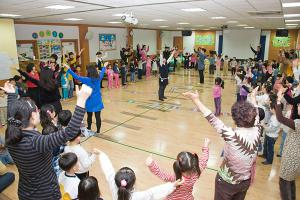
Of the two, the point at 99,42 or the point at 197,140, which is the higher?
the point at 99,42

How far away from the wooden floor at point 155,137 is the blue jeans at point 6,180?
0.07 metres

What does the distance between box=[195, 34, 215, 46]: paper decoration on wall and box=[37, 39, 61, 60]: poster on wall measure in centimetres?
1229

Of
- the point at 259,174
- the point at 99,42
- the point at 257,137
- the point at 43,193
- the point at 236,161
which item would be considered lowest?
the point at 259,174

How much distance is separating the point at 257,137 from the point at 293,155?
0.90 m

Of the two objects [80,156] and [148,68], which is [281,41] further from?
[80,156]

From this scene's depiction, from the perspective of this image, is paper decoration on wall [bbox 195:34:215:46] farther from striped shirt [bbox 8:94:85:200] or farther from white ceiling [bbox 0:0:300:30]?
striped shirt [bbox 8:94:85:200]

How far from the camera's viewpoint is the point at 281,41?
16.5 metres

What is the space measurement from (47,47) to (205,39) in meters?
13.1

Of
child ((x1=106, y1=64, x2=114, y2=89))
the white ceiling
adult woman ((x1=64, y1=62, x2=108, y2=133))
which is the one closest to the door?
child ((x1=106, y1=64, x2=114, y2=89))

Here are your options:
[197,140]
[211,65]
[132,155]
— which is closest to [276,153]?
[197,140]

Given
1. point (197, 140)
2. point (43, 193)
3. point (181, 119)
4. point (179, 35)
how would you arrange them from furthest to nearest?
1. point (179, 35)
2. point (181, 119)
3. point (197, 140)
4. point (43, 193)

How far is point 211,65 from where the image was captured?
44.6 ft

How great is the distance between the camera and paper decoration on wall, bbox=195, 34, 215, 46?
1844 centimetres

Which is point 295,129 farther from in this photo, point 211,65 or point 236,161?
point 211,65
